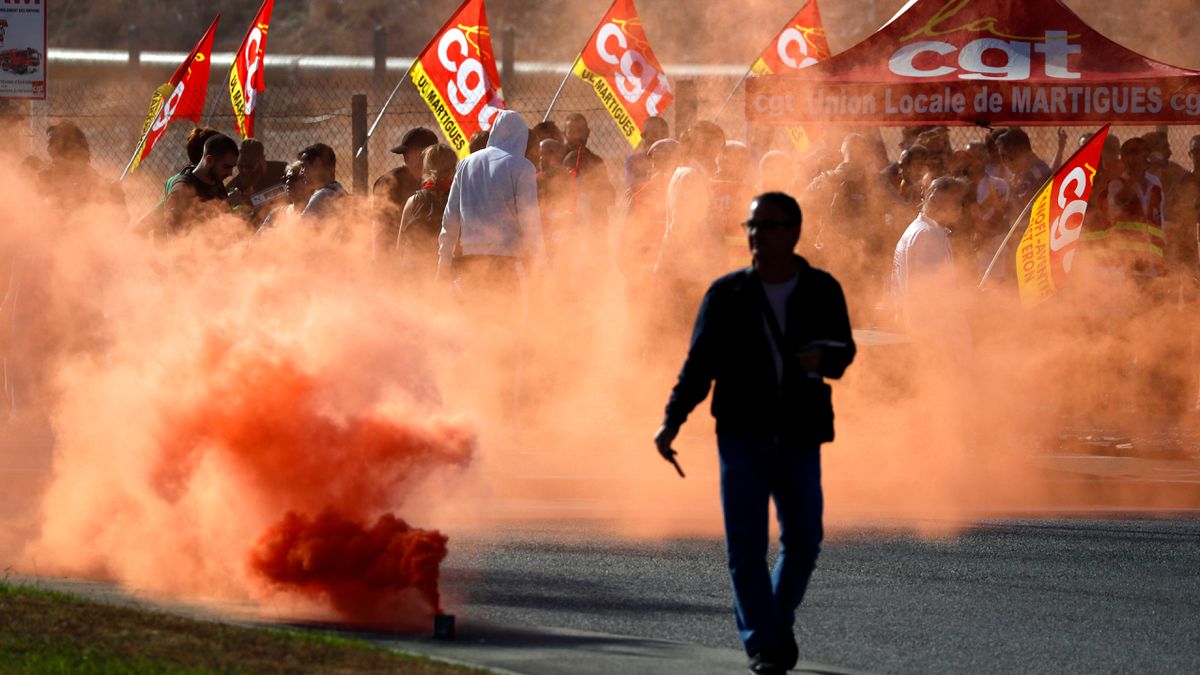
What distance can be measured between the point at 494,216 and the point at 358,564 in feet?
18.3

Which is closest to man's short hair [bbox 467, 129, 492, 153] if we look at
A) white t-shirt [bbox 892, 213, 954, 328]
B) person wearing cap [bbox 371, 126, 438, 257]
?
person wearing cap [bbox 371, 126, 438, 257]

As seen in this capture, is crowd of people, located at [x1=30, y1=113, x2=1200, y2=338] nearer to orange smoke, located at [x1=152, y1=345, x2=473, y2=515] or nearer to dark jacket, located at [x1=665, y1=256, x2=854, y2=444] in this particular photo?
orange smoke, located at [x1=152, y1=345, x2=473, y2=515]

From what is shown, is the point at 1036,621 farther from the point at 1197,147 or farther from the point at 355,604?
the point at 1197,147

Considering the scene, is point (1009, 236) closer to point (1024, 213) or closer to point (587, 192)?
point (1024, 213)

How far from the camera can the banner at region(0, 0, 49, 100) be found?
1260 centimetres

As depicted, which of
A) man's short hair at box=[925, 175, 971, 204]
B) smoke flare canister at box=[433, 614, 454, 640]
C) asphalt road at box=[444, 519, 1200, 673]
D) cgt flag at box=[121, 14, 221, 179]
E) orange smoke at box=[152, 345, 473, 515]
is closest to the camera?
smoke flare canister at box=[433, 614, 454, 640]

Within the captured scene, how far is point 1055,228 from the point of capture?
12586 mm

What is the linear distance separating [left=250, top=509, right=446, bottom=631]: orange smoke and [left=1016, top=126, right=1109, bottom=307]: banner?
6.53 meters

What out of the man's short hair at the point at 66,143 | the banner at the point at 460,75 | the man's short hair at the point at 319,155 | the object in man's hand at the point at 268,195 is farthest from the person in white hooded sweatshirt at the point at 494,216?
the man's short hair at the point at 66,143

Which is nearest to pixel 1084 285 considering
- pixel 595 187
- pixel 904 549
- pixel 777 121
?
pixel 777 121

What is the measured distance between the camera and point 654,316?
13.6 m

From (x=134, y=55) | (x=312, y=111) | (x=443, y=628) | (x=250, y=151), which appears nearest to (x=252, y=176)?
(x=250, y=151)

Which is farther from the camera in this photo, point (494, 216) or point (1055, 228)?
point (1055, 228)

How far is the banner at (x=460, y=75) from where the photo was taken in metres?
14.8
